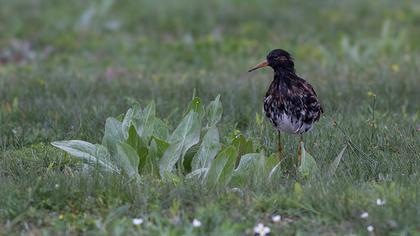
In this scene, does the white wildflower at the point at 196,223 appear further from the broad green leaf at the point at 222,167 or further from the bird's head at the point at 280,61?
the bird's head at the point at 280,61

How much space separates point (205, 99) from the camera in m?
8.66

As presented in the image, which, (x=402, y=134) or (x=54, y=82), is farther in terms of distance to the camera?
(x=54, y=82)

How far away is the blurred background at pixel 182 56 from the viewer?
8.20 metres

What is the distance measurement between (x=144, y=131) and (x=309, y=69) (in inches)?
191

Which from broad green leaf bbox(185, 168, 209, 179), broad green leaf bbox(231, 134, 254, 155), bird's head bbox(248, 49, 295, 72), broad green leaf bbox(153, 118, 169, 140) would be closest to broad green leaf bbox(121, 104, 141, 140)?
broad green leaf bbox(153, 118, 169, 140)

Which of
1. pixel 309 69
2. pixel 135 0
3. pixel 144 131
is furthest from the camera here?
pixel 135 0

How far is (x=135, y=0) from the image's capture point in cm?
1448

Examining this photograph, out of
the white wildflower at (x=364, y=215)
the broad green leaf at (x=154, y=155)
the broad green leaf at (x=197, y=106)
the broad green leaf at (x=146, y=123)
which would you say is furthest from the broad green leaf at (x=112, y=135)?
the white wildflower at (x=364, y=215)

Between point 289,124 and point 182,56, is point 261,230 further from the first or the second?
point 182,56

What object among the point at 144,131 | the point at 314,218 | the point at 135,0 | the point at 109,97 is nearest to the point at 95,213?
the point at 144,131

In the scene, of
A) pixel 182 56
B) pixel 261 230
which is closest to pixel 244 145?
pixel 261 230

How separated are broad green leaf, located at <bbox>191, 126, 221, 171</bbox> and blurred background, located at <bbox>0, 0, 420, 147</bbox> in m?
1.53

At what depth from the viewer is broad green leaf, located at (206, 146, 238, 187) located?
18.5ft

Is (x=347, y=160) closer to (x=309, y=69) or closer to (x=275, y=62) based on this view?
(x=275, y=62)
